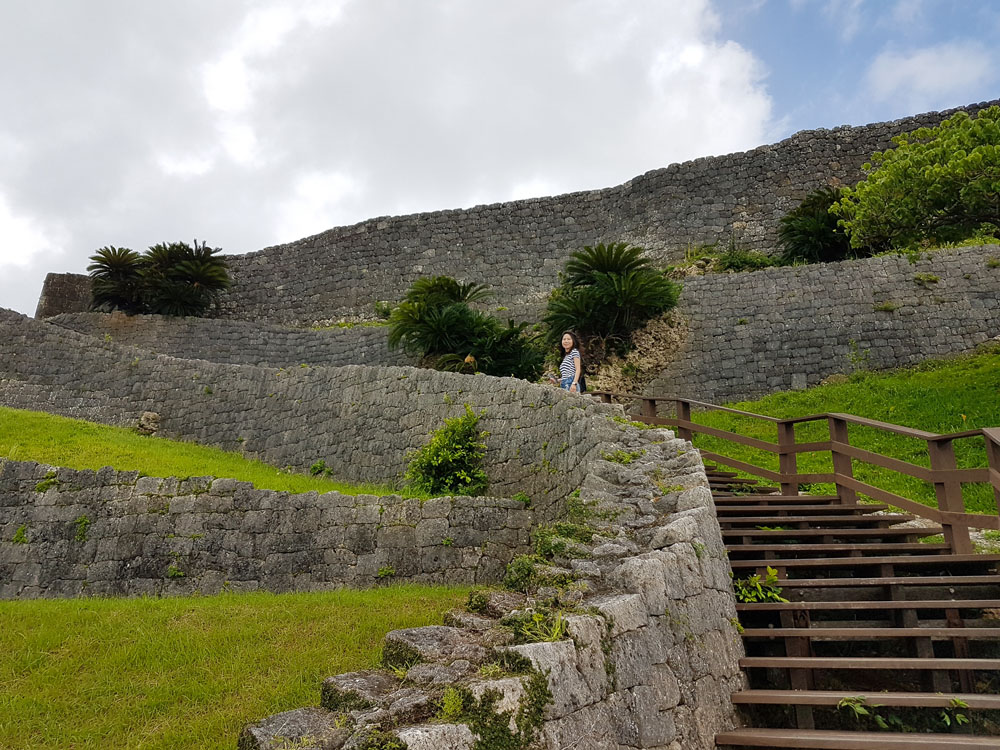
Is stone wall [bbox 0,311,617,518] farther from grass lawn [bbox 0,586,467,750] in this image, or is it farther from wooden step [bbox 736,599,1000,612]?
wooden step [bbox 736,599,1000,612]

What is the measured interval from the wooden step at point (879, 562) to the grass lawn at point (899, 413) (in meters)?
2.69

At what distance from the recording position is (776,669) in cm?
405

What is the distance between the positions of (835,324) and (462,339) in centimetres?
641

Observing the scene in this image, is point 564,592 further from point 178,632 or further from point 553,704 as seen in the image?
point 178,632

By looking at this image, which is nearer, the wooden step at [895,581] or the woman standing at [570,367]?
the wooden step at [895,581]

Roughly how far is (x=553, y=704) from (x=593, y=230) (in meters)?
17.6

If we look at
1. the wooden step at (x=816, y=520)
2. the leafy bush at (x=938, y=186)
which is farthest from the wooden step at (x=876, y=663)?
Answer: the leafy bush at (x=938, y=186)

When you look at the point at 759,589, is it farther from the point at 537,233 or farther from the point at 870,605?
the point at 537,233

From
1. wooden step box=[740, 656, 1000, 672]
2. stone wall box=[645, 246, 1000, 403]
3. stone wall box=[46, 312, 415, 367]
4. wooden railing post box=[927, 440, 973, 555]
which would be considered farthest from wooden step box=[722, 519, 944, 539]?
stone wall box=[46, 312, 415, 367]

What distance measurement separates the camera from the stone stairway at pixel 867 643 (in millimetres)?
3480

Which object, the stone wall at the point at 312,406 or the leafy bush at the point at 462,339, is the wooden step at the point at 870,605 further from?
the leafy bush at the point at 462,339

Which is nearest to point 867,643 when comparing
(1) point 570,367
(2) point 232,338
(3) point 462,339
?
(1) point 570,367

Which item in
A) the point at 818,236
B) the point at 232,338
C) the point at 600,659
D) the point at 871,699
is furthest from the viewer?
the point at 232,338

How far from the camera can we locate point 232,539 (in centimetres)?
707
